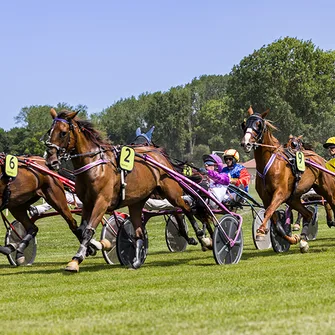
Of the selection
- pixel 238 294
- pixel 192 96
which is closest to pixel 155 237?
pixel 238 294

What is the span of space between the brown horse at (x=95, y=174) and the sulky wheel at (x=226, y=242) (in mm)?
929

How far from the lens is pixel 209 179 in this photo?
10.9 metres

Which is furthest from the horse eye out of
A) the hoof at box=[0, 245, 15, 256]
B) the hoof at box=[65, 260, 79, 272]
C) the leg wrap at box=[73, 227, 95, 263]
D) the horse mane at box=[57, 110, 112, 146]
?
the hoof at box=[0, 245, 15, 256]

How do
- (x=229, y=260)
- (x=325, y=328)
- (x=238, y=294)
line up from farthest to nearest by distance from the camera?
(x=229, y=260) < (x=238, y=294) < (x=325, y=328)

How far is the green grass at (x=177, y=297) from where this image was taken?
5.19m

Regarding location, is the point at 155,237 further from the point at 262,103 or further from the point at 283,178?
the point at 262,103

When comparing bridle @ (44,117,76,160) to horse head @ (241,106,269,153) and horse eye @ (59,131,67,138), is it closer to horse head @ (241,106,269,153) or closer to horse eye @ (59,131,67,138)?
horse eye @ (59,131,67,138)

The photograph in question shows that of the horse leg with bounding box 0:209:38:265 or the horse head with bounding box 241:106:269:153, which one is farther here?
the horse leg with bounding box 0:209:38:265

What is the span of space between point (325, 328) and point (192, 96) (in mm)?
85558

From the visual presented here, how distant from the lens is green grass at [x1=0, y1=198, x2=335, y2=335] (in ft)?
17.0

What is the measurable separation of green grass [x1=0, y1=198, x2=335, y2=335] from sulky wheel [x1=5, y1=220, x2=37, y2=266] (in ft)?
1.39

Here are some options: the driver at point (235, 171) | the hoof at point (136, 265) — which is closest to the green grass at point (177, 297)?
the hoof at point (136, 265)

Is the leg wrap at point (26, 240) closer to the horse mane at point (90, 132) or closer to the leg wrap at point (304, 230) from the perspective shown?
the horse mane at point (90, 132)

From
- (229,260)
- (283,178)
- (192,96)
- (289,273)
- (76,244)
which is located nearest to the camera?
(289,273)
